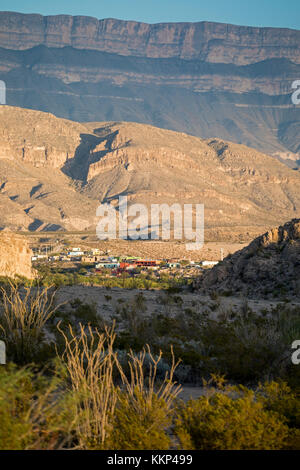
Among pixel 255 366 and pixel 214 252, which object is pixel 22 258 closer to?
pixel 255 366

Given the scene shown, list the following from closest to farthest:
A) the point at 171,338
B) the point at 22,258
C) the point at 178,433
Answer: the point at 178,433 → the point at 171,338 → the point at 22,258

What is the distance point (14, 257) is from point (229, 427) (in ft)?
93.7

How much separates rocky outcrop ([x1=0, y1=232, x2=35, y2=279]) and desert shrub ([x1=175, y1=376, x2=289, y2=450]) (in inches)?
1035

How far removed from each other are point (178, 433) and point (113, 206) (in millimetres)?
160006

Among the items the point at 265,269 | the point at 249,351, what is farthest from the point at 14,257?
the point at 249,351

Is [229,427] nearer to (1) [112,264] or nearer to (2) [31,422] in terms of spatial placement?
(2) [31,422]

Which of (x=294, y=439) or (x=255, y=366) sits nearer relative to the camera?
(x=294, y=439)

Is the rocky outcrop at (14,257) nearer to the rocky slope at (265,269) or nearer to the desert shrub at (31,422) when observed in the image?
the rocky slope at (265,269)

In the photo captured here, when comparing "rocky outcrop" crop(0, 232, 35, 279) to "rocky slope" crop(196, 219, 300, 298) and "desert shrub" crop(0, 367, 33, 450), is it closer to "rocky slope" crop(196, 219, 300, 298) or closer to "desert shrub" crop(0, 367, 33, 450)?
"rocky slope" crop(196, 219, 300, 298)

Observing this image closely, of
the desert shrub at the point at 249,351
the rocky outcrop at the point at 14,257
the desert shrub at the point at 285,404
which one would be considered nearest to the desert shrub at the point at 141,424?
the desert shrub at the point at 285,404

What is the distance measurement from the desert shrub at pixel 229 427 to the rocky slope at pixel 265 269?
1862 centimetres
